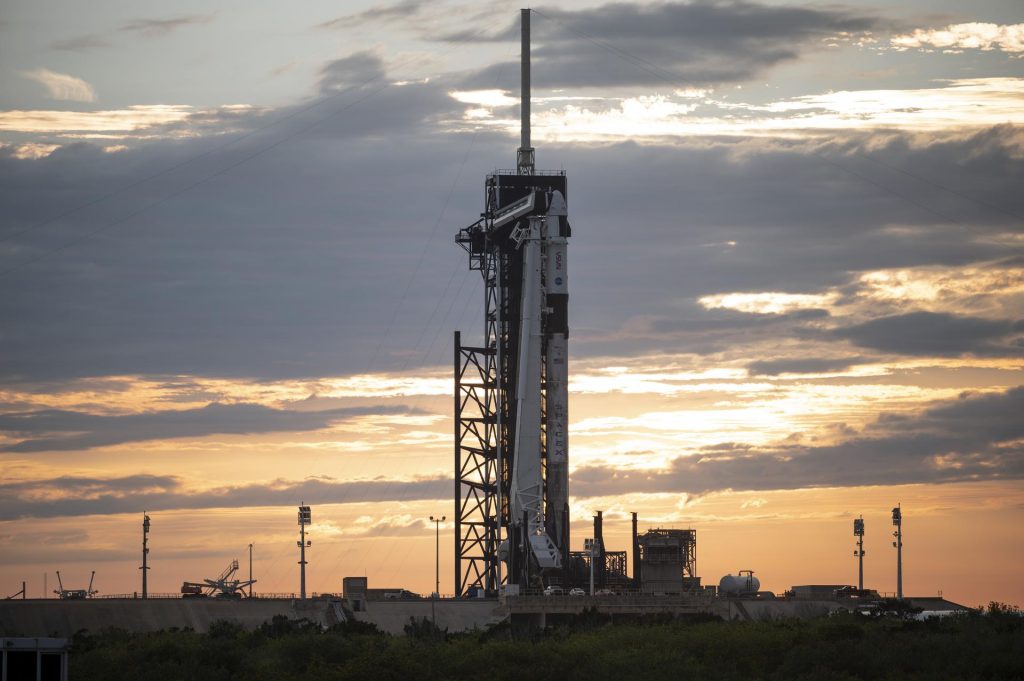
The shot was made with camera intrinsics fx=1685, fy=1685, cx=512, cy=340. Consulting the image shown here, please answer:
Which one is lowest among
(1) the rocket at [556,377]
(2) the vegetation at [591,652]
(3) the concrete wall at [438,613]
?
(2) the vegetation at [591,652]

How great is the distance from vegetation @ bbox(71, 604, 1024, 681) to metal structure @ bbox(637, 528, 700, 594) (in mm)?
8901

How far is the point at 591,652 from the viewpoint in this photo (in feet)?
324

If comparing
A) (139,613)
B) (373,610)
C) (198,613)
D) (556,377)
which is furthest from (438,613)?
(139,613)

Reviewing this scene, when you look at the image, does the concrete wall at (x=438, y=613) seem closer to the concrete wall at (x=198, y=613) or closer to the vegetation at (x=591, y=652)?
the concrete wall at (x=198, y=613)

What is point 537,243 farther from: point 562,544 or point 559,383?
point 562,544

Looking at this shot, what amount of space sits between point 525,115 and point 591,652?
46.5 m

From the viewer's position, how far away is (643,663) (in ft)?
313

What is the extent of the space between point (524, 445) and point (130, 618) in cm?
3008

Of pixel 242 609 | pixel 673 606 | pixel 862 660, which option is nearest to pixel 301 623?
pixel 242 609

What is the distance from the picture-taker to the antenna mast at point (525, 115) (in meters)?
127

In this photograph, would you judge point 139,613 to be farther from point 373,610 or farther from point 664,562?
point 664,562

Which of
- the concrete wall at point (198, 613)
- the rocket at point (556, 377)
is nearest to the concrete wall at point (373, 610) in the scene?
the concrete wall at point (198, 613)

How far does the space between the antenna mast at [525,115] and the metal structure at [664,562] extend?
30.6 meters

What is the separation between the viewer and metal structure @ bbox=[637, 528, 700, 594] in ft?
391
